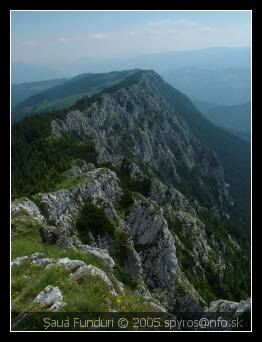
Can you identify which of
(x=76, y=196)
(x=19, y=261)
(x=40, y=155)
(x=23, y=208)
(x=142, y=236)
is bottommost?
(x=142, y=236)

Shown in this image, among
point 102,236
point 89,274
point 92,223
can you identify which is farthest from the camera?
point 92,223

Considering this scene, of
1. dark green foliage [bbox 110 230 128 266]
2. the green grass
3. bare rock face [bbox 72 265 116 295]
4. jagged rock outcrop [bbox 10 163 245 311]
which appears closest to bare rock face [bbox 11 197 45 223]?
jagged rock outcrop [bbox 10 163 245 311]

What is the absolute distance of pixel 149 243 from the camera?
82.9m

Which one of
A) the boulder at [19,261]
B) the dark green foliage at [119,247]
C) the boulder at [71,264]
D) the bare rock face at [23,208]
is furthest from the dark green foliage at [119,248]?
the boulder at [71,264]

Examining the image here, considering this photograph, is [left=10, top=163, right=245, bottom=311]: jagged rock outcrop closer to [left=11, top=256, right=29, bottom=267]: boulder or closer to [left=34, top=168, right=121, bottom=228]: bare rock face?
[left=34, top=168, right=121, bottom=228]: bare rock face

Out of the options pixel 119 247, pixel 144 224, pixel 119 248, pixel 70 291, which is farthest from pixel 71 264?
pixel 144 224

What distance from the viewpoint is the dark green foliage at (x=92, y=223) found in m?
65.8

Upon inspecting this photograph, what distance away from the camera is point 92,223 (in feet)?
224

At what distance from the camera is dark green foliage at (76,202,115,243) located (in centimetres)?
6581

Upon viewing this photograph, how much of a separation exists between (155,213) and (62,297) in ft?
227

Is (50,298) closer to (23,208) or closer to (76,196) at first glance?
(23,208)

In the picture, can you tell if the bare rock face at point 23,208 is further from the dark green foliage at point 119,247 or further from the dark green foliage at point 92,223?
the dark green foliage at point 119,247

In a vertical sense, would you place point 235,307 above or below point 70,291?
below
